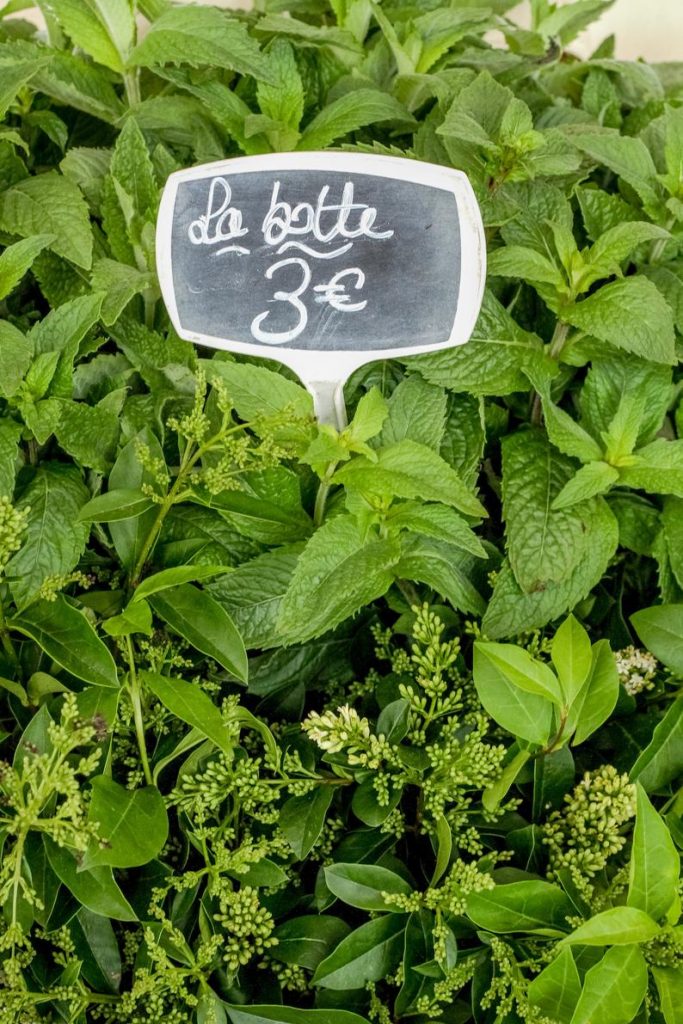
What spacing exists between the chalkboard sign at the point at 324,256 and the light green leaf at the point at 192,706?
279 mm

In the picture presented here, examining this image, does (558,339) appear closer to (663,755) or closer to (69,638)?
(663,755)

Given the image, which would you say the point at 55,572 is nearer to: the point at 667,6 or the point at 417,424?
the point at 417,424

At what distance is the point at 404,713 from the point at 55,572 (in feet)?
1.00

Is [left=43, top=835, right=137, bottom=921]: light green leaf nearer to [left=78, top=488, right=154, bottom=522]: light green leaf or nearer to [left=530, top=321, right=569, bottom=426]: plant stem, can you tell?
[left=78, top=488, right=154, bottom=522]: light green leaf

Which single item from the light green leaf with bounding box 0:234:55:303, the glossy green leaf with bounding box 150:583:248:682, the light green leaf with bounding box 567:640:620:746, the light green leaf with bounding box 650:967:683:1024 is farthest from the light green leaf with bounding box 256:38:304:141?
the light green leaf with bounding box 650:967:683:1024

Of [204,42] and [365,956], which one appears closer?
[365,956]

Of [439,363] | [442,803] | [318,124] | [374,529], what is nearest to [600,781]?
[442,803]

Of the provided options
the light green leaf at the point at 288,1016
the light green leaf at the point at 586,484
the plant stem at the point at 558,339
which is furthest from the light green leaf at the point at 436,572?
the light green leaf at the point at 288,1016

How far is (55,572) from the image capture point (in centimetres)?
73

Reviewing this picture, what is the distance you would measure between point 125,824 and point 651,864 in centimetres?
37

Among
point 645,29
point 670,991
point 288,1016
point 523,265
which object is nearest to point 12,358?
point 523,265

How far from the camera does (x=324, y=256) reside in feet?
2.42

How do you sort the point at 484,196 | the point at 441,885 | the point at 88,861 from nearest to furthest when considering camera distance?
the point at 88,861 < the point at 441,885 < the point at 484,196

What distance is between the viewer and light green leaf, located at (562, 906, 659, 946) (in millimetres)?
564
